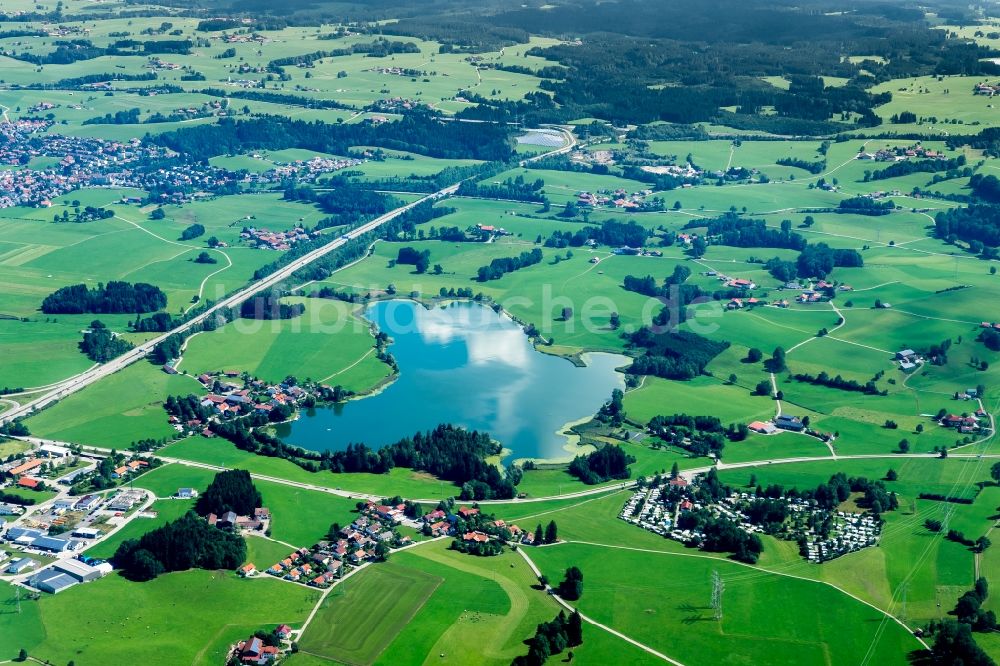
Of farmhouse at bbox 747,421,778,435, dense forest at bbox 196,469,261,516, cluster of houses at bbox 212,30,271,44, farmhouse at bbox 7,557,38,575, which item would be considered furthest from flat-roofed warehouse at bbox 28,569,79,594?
cluster of houses at bbox 212,30,271,44

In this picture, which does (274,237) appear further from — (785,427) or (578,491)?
(578,491)

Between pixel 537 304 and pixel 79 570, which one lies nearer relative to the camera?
pixel 79 570

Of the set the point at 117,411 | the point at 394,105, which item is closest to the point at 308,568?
the point at 117,411

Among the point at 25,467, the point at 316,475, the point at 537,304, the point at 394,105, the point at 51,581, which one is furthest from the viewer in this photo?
the point at 394,105

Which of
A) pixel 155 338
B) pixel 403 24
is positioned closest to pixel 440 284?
pixel 155 338

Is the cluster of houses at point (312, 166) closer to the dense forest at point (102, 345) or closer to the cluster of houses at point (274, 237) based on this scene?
the cluster of houses at point (274, 237)

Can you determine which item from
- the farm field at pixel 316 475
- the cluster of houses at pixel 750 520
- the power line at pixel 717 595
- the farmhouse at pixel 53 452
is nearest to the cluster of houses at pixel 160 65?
the farm field at pixel 316 475

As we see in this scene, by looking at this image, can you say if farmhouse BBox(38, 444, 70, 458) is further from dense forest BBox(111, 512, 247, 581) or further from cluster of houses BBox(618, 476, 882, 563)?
cluster of houses BBox(618, 476, 882, 563)
